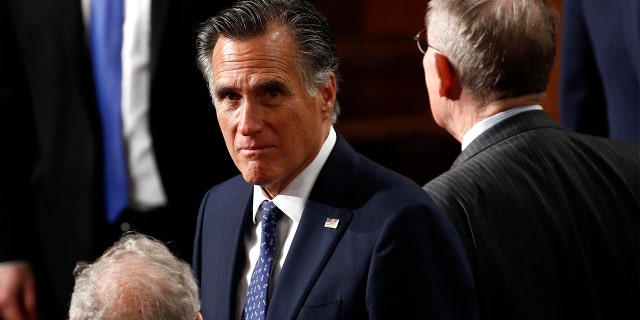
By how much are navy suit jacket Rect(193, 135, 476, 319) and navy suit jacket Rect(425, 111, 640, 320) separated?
0.85 feet

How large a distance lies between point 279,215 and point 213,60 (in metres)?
0.34

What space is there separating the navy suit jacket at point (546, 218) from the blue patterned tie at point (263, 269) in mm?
381

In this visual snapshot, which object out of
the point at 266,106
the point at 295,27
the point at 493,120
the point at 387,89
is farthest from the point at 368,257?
the point at 387,89

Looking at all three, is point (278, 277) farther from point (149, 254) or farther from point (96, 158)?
point (96, 158)

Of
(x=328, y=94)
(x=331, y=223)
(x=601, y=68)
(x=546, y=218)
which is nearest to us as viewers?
(x=331, y=223)

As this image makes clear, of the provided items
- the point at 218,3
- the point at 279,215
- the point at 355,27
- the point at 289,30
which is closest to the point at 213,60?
the point at 289,30

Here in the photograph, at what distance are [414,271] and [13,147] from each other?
5.35 feet

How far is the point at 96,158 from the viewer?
10.5 ft

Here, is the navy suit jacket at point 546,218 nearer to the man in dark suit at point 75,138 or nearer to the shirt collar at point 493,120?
the shirt collar at point 493,120

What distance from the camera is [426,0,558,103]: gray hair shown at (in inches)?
96.9

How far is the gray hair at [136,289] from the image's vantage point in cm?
169

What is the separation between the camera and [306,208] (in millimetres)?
2145

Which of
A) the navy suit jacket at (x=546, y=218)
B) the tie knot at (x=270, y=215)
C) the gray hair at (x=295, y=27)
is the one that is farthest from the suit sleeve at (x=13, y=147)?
the navy suit jacket at (x=546, y=218)

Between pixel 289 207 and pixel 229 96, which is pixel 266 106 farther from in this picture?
pixel 289 207
